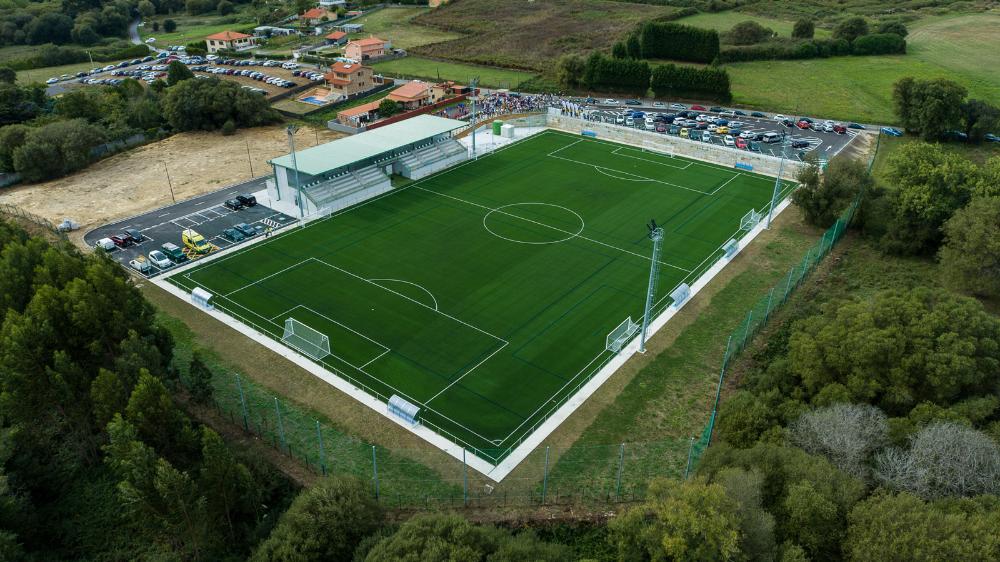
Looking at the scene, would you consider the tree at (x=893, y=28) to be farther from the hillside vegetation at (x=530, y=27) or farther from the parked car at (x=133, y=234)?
the parked car at (x=133, y=234)

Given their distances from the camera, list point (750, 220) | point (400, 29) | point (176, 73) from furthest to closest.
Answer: point (400, 29), point (176, 73), point (750, 220)

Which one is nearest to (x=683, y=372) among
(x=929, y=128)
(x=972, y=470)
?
(x=972, y=470)

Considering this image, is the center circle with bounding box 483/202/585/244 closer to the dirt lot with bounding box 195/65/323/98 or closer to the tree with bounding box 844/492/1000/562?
the tree with bounding box 844/492/1000/562

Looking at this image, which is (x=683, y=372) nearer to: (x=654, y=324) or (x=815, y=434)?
(x=654, y=324)

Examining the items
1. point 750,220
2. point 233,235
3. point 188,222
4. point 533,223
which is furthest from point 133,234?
point 750,220

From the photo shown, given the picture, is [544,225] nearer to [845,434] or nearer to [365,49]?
[845,434]

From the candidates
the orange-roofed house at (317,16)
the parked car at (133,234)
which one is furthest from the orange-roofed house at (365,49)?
the parked car at (133,234)
